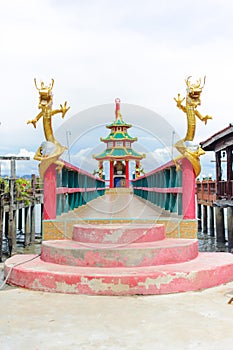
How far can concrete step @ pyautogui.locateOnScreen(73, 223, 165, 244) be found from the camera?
8.63 metres

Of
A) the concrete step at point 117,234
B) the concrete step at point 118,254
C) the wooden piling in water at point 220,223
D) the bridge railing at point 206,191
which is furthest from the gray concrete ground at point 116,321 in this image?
the bridge railing at point 206,191

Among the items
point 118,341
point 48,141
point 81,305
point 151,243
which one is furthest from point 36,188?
point 118,341

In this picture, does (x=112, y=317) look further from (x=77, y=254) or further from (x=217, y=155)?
(x=217, y=155)

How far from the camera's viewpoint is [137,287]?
735 centimetres

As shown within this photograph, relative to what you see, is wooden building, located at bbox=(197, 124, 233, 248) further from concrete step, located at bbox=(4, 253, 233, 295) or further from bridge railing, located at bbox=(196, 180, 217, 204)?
concrete step, located at bbox=(4, 253, 233, 295)

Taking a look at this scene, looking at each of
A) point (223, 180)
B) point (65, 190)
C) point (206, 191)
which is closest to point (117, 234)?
point (65, 190)

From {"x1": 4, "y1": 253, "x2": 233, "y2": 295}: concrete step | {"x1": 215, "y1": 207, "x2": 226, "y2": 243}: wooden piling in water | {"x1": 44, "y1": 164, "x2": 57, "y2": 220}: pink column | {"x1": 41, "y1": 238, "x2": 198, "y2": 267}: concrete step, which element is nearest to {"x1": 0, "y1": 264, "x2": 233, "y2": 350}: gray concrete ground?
{"x1": 4, "y1": 253, "x2": 233, "y2": 295}: concrete step

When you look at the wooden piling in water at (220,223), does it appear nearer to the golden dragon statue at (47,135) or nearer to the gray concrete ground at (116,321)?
the golden dragon statue at (47,135)

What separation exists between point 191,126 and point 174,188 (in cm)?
274

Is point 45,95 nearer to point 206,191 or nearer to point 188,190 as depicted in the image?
point 188,190

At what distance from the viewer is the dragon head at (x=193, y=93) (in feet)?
34.5

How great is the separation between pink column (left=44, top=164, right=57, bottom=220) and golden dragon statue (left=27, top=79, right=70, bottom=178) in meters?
0.14

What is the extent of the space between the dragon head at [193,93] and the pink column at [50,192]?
151 inches

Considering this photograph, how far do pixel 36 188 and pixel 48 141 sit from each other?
53.2 feet
